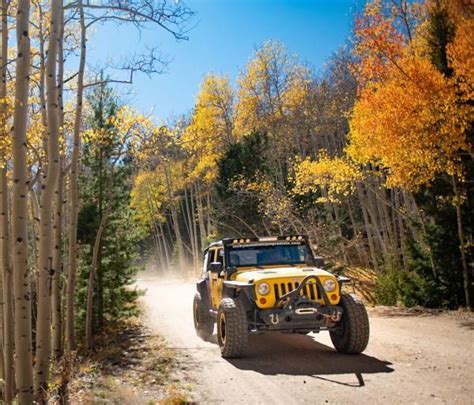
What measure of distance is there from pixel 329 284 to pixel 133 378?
329cm

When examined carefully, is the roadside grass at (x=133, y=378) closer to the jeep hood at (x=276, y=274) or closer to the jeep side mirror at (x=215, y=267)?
the jeep side mirror at (x=215, y=267)

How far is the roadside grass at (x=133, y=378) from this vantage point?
5.85 metres

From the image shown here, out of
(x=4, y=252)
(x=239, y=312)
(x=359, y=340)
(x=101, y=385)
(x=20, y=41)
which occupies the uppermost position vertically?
(x=20, y=41)

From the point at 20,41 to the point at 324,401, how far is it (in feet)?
18.8

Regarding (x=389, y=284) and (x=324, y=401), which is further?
(x=389, y=284)

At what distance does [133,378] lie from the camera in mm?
7047

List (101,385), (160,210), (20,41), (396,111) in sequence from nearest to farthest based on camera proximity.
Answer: (20,41) → (101,385) → (396,111) → (160,210)

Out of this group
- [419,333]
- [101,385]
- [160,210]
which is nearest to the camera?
[101,385]

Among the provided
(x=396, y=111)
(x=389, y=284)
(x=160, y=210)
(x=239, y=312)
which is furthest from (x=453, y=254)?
(x=160, y=210)

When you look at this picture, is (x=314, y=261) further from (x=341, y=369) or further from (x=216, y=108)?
(x=216, y=108)

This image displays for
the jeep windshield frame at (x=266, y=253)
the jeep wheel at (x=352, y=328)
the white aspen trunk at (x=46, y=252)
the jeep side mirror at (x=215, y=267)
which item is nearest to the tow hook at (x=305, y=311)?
the jeep wheel at (x=352, y=328)

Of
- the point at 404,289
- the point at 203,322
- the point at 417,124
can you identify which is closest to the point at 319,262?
the point at 203,322

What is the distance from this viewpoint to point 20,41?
6.10 meters

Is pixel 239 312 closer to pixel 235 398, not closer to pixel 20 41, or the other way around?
pixel 235 398
